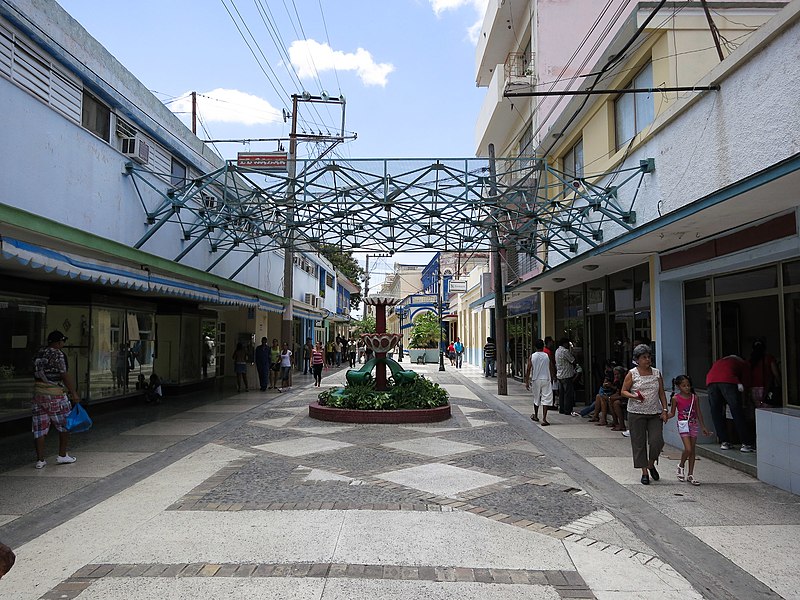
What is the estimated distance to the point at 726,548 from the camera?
498cm

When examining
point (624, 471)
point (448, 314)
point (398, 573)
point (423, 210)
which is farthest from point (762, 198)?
point (448, 314)

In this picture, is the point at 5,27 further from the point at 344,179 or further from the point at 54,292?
the point at 344,179

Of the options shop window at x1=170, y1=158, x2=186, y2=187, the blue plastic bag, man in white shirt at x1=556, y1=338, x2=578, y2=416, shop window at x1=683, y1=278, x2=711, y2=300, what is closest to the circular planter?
man in white shirt at x1=556, y1=338, x2=578, y2=416

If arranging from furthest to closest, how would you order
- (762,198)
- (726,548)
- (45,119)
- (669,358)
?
(669,358), (45,119), (762,198), (726,548)

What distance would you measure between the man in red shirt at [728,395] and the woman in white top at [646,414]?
5.53ft

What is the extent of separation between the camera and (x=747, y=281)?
858 centimetres

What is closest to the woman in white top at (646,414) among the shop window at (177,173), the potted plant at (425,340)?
the shop window at (177,173)

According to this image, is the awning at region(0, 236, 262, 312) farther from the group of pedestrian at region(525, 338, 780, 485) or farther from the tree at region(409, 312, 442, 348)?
the tree at region(409, 312, 442, 348)

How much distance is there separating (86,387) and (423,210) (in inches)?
305

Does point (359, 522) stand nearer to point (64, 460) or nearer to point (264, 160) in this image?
point (64, 460)

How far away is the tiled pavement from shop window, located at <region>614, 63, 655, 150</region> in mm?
5883

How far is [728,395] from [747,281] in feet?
5.53

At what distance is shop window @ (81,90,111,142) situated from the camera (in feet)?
34.0

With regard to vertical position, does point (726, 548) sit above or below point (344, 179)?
below
